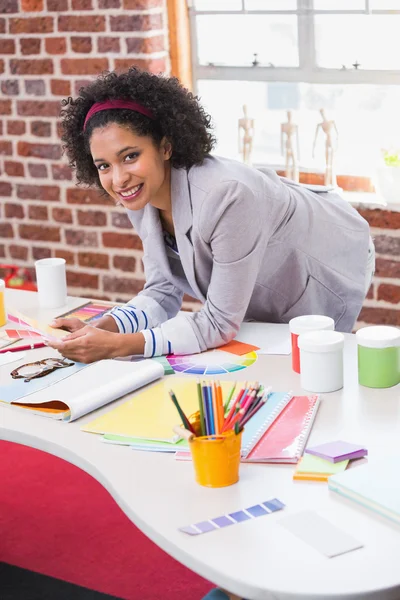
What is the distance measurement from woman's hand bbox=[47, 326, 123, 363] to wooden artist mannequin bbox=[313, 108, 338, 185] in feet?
5.18

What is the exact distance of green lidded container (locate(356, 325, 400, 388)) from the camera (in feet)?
5.79

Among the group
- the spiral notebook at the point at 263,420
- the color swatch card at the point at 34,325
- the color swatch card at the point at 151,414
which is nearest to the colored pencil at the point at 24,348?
the color swatch card at the point at 34,325

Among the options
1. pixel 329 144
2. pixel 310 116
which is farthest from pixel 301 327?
pixel 310 116

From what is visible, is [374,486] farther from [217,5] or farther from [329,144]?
[217,5]

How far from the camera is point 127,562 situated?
8.10ft

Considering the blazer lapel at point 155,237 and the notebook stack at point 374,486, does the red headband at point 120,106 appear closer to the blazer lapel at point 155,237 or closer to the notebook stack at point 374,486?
the blazer lapel at point 155,237

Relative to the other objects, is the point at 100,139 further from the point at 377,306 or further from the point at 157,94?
the point at 377,306

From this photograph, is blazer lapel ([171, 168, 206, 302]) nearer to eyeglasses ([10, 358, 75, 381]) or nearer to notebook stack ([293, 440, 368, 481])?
eyeglasses ([10, 358, 75, 381])

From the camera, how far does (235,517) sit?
1353mm

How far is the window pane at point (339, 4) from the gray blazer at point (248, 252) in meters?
1.12

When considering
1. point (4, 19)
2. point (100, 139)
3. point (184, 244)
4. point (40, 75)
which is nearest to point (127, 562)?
point (184, 244)

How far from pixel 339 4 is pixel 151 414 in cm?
215

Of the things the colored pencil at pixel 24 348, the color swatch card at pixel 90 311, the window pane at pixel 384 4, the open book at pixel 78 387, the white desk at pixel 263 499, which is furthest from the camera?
the window pane at pixel 384 4

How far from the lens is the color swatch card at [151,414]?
165cm
